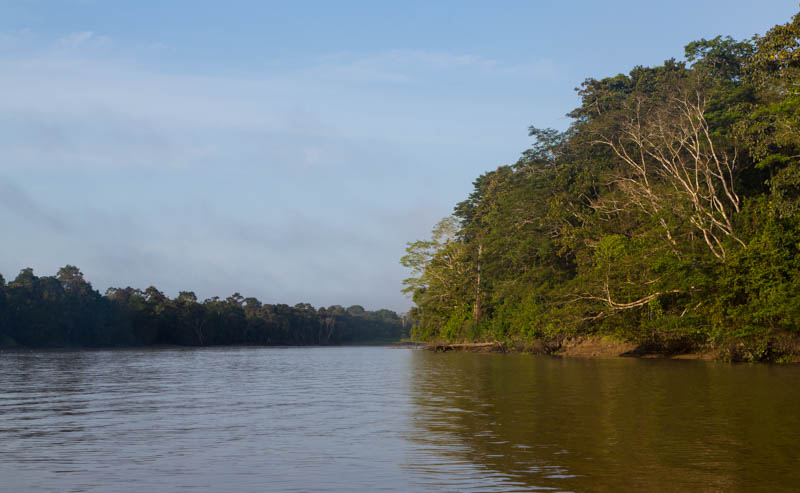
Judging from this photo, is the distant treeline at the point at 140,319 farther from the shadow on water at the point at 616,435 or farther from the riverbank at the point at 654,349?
the shadow on water at the point at 616,435

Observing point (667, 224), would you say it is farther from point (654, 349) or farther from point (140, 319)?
point (140, 319)

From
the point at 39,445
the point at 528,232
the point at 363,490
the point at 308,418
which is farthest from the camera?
the point at 528,232

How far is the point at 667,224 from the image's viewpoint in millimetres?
37406

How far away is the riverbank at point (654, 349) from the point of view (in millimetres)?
30859

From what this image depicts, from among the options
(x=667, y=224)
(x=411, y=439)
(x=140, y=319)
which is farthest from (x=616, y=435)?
(x=140, y=319)

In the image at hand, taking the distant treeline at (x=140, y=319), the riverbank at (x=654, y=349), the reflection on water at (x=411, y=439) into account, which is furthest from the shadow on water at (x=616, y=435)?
the distant treeline at (x=140, y=319)

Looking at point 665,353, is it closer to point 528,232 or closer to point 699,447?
point 528,232

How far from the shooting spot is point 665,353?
3878 centimetres

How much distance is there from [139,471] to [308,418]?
222 inches

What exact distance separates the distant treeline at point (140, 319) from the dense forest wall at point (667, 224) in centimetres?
5539

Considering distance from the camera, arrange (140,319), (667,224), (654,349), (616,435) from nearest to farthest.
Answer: (616,435)
(667,224)
(654,349)
(140,319)

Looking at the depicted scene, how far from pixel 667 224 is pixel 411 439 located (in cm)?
3041

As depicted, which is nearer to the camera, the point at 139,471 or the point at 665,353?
the point at 139,471

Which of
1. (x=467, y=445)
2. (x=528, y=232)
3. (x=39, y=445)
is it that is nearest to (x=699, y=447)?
(x=467, y=445)
